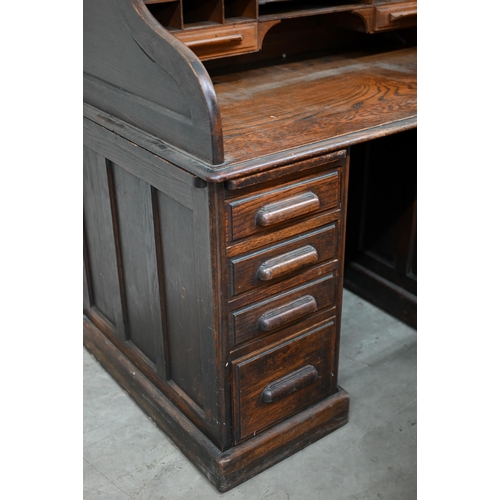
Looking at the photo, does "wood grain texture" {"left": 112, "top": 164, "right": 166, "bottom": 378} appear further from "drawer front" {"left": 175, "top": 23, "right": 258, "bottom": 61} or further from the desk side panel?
"drawer front" {"left": 175, "top": 23, "right": 258, "bottom": 61}

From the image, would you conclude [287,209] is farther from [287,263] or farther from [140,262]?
[140,262]

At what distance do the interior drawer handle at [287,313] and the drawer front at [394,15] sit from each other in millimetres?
1082

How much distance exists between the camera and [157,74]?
60.4 inches

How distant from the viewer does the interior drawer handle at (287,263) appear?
1650mm

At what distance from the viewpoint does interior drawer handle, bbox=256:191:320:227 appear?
1.58 meters

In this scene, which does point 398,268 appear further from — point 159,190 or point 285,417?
point 159,190

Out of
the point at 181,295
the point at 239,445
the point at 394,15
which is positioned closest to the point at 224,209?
the point at 181,295

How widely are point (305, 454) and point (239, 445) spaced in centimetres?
27

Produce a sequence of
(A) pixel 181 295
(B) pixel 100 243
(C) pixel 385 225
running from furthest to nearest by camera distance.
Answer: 1. (C) pixel 385 225
2. (B) pixel 100 243
3. (A) pixel 181 295

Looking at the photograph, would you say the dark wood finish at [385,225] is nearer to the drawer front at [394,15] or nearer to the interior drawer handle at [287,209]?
the drawer front at [394,15]

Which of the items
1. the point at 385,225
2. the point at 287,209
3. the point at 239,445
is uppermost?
the point at 287,209

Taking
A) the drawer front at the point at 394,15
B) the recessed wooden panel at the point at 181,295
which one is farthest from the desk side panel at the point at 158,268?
the drawer front at the point at 394,15

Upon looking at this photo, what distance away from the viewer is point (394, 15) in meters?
2.27

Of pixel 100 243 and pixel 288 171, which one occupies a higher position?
pixel 288 171
